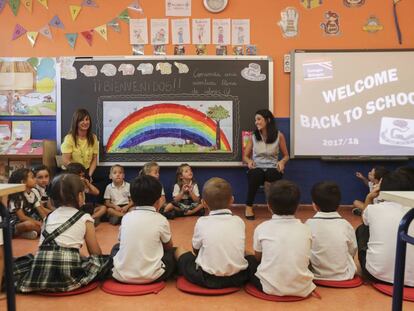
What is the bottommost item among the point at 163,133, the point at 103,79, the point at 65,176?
the point at 65,176

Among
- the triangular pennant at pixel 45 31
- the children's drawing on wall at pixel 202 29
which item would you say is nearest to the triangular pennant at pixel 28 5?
the triangular pennant at pixel 45 31

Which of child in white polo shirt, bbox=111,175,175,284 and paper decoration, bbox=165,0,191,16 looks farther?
paper decoration, bbox=165,0,191,16

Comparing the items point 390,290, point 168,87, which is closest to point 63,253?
point 390,290

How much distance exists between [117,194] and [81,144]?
2.12ft

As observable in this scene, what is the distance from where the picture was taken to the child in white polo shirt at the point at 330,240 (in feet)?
7.28

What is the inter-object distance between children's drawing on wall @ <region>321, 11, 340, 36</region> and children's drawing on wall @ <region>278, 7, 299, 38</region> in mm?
295

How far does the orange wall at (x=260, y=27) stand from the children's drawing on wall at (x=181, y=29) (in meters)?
0.11

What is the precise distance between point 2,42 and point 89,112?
48.0 inches

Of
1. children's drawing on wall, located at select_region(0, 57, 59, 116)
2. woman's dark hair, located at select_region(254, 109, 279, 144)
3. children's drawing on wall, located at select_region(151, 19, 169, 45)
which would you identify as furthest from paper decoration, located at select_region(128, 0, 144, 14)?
woman's dark hair, located at select_region(254, 109, 279, 144)

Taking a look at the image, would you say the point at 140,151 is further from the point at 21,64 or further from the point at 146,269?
the point at 146,269

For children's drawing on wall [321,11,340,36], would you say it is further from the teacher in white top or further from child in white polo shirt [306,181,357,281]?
child in white polo shirt [306,181,357,281]

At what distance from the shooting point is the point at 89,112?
462 cm

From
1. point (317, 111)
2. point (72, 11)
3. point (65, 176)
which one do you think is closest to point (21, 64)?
point (72, 11)

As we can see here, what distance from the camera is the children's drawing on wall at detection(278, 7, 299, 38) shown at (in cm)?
461
